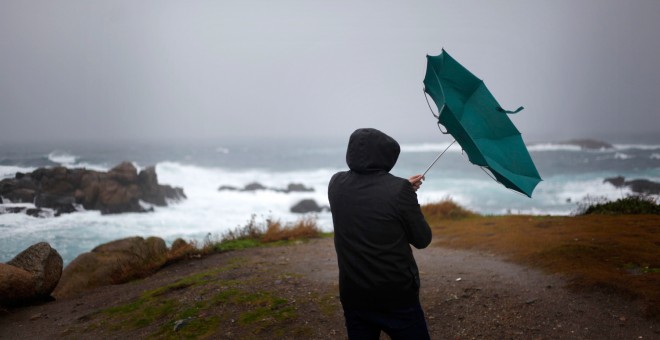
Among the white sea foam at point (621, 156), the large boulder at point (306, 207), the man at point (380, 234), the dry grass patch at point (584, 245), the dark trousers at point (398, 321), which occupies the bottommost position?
the large boulder at point (306, 207)

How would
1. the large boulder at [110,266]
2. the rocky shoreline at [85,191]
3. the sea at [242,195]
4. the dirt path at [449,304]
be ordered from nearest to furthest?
the dirt path at [449,304], the large boulder at [110,266], the rocky shoreline at [85,191], the sea at [242,195]

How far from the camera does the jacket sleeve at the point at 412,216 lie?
2457 millimetres

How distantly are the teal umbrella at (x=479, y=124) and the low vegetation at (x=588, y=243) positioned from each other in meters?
2.57

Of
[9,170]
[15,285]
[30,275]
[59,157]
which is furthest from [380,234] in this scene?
[59,157]

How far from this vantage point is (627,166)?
1291 inches

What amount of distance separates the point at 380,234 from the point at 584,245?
5.76 metres

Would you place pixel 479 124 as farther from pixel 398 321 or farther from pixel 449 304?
pixel 449 304

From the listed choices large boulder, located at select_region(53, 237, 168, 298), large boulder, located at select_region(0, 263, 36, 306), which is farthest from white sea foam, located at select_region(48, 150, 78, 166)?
large boulder, located at select_region(0, 263, 36, 306)

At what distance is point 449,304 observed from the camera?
203 inches

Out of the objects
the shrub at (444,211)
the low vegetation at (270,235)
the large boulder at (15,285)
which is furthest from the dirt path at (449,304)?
the shrub at (444,211)

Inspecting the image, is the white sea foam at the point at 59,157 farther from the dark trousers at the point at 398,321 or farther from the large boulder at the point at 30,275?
the dark trousers at the point at 398,321

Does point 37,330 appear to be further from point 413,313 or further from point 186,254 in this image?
point 413,313

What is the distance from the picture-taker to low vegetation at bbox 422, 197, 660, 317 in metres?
5.22

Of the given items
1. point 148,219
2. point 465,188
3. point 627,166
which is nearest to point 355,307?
point 148,219
